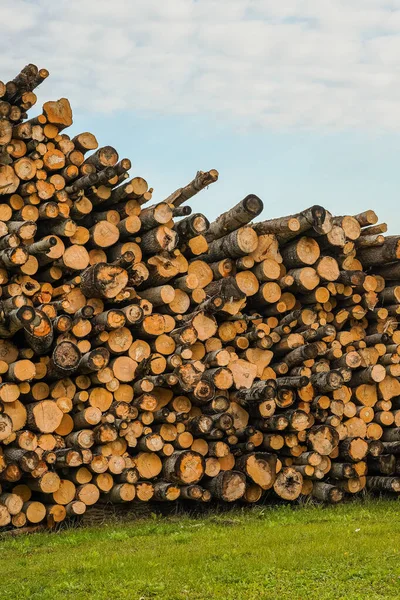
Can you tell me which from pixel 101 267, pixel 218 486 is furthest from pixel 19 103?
pixel 218 486

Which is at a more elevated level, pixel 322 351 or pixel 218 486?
pixel 322 351

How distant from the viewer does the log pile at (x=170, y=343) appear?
31.5 ft

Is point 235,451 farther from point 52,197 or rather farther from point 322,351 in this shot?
point 52,197

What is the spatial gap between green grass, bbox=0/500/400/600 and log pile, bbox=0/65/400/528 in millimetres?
826

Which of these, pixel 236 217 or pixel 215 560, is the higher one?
pixel 236 217

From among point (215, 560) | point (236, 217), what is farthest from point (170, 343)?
point (215, 560)

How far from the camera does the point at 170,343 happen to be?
33.6ft

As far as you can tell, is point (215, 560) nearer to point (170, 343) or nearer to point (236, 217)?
point (170, 343)

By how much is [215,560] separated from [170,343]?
350 centimetres

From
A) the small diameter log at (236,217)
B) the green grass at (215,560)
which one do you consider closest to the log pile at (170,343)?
the small diameter log at (236,217)

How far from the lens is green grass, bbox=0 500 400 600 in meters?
6.42

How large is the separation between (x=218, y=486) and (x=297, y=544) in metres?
2.37

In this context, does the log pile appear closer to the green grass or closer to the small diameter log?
the small diameter log

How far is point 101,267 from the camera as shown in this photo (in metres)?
9.77
